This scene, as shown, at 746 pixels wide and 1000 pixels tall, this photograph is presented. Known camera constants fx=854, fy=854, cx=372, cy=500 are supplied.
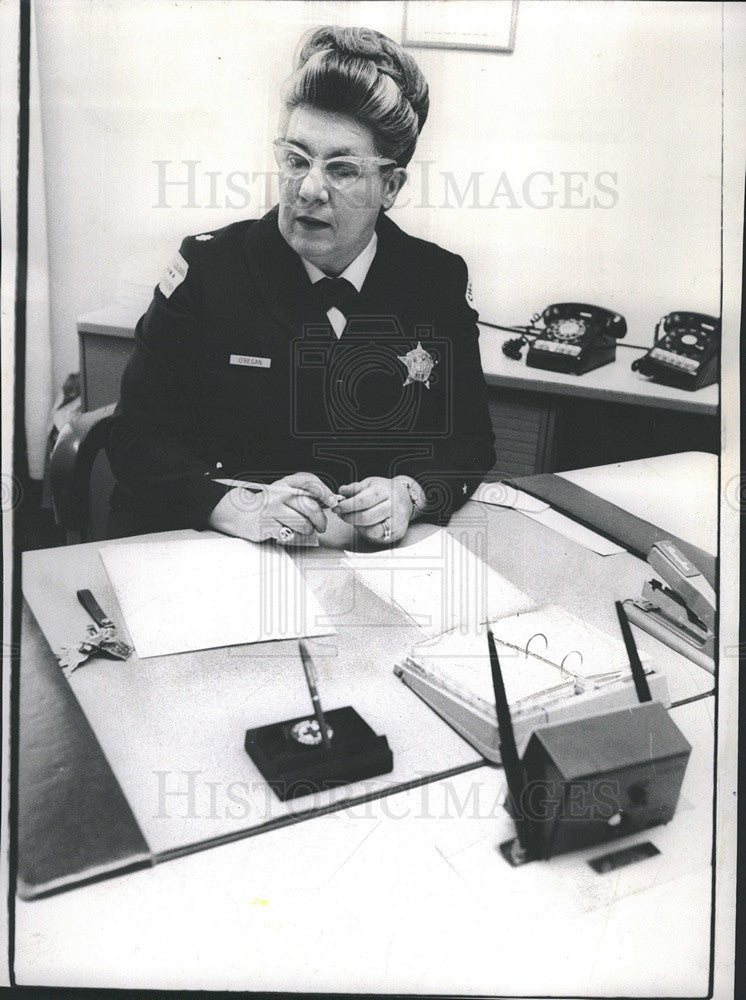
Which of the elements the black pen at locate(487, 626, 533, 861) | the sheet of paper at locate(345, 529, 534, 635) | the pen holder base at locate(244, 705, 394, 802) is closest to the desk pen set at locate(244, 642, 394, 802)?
the pen holder base at locate(244, 705, 394, 802)

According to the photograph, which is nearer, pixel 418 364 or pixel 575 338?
pixel 418 364

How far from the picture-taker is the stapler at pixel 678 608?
114 centimetres

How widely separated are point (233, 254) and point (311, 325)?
16 centimetres

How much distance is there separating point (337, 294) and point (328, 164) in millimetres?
210

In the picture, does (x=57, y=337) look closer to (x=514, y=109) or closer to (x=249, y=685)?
(x=249, y=685)

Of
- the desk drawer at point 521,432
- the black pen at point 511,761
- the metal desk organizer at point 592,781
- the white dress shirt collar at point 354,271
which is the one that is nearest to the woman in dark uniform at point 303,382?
the white dress shirt collar at point 354,271

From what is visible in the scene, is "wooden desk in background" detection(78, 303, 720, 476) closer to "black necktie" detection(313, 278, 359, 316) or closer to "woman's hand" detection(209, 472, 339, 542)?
"black necktie" detection(313, 278, 359, 316)

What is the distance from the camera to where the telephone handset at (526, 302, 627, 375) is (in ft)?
4.99

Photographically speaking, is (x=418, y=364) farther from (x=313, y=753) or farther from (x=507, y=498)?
(x=313, y=753)

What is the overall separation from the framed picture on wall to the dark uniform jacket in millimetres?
284

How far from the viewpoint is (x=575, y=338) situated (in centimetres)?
162

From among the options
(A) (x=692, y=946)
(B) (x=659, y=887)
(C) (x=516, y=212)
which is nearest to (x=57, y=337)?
(C) (x=516, y=212)

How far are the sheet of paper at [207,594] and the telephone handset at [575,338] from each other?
26.5 inches

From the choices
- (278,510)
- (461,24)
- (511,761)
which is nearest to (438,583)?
(278,510)
